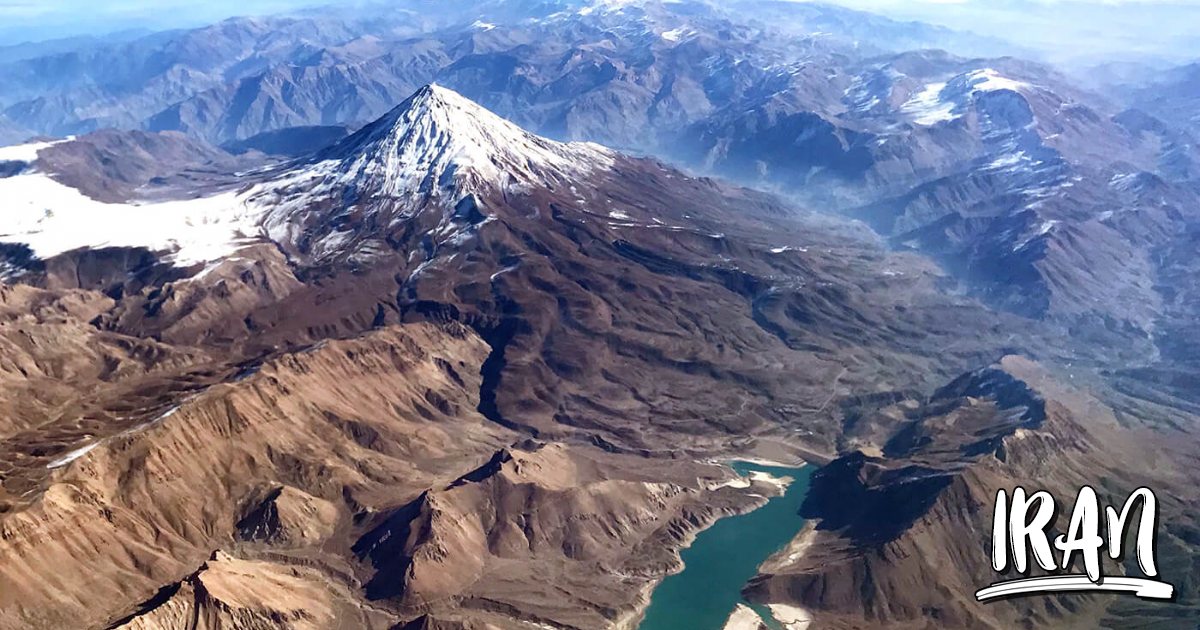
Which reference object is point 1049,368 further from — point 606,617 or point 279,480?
point 279,480

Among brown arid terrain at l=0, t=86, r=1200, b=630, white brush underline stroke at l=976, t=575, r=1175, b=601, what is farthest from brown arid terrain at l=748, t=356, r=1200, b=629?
white brush underline stroke at l=976, t=575, r=1175, b=601

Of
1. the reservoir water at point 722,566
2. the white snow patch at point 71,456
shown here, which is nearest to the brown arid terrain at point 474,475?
the white snow patch at point 71,456

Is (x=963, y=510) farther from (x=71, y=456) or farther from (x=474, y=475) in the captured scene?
(x=71, y=456)

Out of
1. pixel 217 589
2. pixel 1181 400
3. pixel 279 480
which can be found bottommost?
pixel 1181 400

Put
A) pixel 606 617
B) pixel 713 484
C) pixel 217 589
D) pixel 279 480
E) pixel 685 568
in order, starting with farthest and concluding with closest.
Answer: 1. pixel 713 484
2. pixel 279 480
3. pixel 685 568
4. pixel 606 617
5. pixel 217 589

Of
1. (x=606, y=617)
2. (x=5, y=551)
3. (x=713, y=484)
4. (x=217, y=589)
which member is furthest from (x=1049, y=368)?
(x=5, y=551)

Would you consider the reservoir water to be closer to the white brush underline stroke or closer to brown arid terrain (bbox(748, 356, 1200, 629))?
brown arid terrain (bbox(748, 356, 1200, 629))

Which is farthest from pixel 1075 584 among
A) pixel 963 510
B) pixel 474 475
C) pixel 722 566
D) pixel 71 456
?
pixel 71 456

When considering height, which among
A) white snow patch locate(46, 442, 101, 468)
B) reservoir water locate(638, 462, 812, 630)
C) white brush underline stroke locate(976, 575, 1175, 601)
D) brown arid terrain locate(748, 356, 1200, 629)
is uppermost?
white brush underline stroke locate(976, 575, 1175, 601)
